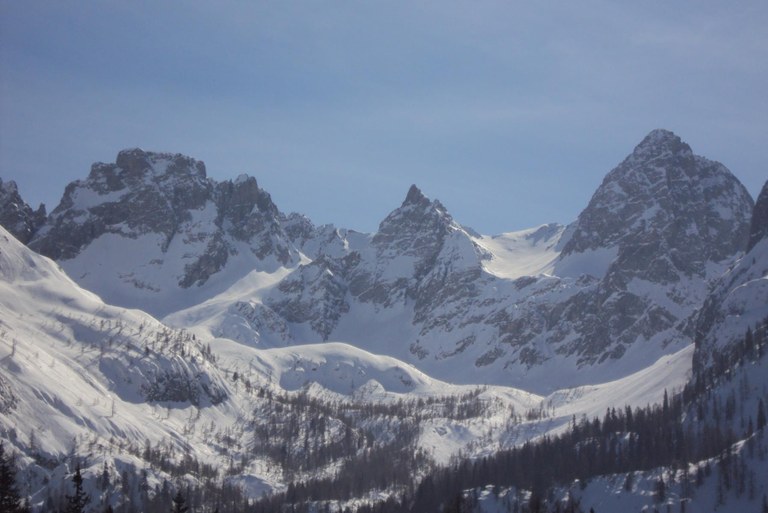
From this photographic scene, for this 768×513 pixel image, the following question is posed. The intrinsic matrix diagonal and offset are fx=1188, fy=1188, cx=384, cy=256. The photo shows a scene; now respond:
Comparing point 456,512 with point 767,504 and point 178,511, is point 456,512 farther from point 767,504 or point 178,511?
point 767,504

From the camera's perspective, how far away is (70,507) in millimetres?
95562

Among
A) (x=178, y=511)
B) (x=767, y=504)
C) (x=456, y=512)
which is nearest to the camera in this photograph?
(x=178, y=511)

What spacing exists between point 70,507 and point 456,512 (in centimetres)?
4805

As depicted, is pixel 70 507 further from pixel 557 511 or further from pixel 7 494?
pixel 557 511

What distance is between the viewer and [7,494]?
93812 millimetres

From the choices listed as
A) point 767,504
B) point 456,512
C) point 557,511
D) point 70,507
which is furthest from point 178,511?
point 767,504

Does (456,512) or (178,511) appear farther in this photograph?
(456,512)

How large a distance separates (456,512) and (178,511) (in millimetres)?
44877

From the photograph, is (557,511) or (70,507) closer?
(70,507)

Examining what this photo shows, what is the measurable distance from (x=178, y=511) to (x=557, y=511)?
11812 centimetres

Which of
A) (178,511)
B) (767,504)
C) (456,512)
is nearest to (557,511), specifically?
(767,504)

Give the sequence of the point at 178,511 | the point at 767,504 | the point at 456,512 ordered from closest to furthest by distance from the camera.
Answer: the point at 178,511
the point at 456,512
the point at 767,504

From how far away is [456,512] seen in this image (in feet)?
425

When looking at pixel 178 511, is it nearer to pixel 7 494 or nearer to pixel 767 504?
pixel 7 494
